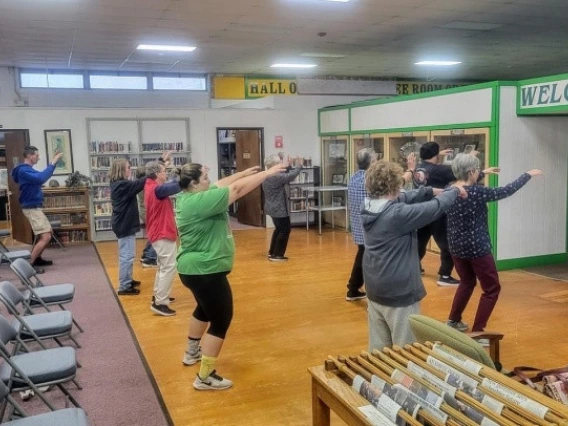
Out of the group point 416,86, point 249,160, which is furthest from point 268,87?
point 416,86

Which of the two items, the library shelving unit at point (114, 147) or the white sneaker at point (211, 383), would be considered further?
the library shelving unit at point (114, 147)

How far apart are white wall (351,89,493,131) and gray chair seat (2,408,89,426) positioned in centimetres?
592

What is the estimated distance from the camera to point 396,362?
2078 mm

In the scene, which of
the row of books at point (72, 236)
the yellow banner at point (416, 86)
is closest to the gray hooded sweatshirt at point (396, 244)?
the row of books at point (72, 236)

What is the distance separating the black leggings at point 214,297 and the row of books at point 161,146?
292 inches

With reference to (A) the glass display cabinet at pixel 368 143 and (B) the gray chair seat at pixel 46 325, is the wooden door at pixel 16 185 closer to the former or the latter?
(A) the glass display cabinet at pixel 368 143

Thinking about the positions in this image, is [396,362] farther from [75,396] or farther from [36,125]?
[36,125]

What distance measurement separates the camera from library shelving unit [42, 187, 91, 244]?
9.92 meters

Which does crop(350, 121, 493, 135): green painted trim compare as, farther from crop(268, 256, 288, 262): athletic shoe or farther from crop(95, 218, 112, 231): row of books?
crop(95, 218, 112, 231): row of books

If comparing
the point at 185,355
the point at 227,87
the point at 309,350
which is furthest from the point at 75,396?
the point at 227,87

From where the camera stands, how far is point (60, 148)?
10.2m

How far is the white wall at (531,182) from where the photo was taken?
6.79m

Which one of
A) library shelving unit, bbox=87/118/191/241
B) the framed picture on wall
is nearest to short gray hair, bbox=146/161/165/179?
library shelving unit, bbox=87/118/191/241

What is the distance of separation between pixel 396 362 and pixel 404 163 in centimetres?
711
